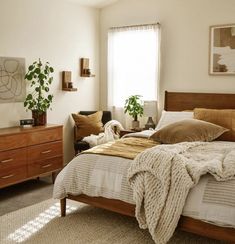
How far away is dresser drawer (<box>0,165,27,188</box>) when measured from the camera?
3.91 metres

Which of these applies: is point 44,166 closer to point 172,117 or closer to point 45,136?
point 45,136

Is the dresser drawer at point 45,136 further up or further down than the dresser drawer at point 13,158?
further up

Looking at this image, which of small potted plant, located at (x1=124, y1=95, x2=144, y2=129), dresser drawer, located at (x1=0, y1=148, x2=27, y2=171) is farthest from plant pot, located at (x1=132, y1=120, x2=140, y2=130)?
dresser drawer, located at (x1=0, y1=148, x2=27, y2=171)

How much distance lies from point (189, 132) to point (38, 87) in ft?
6.69

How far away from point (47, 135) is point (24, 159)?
1.46ft

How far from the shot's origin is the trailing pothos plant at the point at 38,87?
180 inches

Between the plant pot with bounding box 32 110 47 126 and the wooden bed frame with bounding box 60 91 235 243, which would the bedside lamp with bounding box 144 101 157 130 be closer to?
the wooden bed frame with bounding box 60 91 235 243

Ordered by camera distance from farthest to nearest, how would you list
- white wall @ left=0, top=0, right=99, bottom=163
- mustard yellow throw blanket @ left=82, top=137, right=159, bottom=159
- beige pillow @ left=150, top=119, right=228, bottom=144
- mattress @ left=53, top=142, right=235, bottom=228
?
white wall @ left=0, top=0, right=99, bottom=163, beige pillow @ left=150, top=119, right=228, bottom=144, mustard yellow throw blanket @ left=82, top=137, right=159, bottom=159, mattress @ left=53, top=142, right=235, bottom=228

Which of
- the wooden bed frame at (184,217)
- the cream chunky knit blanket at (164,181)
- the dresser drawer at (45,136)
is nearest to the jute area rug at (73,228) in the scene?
the wooden bed frame at (184,217)

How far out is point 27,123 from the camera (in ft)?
14.6

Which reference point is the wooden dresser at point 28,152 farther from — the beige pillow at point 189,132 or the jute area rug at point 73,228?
the beige pillow at point 189,132

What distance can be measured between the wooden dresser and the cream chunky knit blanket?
1.63m

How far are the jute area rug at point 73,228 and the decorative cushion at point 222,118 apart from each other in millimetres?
1420

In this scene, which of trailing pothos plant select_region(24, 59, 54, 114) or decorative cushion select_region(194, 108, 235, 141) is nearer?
decorative cushion select_region(194, 108, 235, 141)
